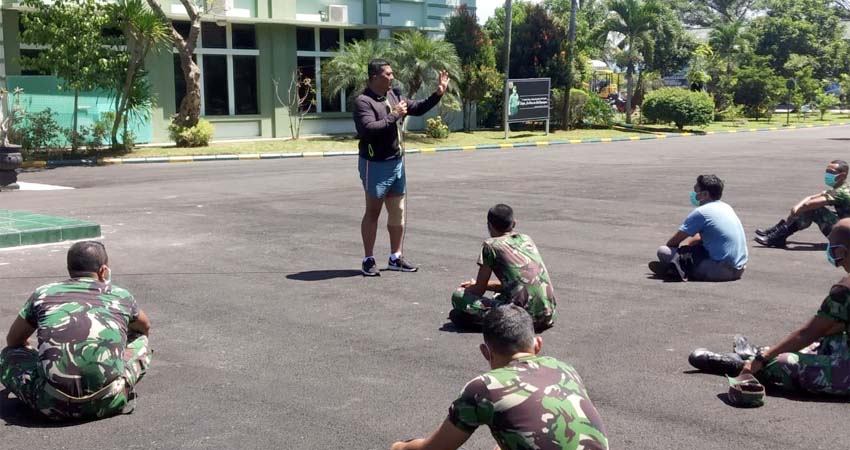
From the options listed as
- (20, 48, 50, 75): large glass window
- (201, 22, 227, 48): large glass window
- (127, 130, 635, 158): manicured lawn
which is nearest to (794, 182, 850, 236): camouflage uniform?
(127, 130, 635, 158): manicured lawn

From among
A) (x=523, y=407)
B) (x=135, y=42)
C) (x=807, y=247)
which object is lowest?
(x=807, y=247)

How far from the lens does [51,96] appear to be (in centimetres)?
2570

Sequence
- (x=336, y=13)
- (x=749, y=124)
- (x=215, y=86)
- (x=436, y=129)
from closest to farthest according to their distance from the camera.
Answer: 1. (x=215, y=86)
2. (x=436, y=129)
3. (x=336, y=13)
4. (x=749, y=124)

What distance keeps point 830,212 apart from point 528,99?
25.0 meters

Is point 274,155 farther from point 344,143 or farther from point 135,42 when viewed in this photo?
point 135,42

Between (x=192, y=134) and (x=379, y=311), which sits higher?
(x=192, y=134)

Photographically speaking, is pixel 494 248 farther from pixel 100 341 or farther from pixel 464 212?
pixel 464 212

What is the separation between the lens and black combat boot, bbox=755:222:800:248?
11.4 meters

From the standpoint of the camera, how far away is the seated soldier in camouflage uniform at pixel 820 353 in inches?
215

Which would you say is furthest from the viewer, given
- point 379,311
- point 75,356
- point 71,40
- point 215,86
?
point 215,86

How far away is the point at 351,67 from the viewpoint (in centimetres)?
3031

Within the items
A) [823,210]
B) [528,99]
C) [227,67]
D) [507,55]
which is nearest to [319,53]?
[227,67]

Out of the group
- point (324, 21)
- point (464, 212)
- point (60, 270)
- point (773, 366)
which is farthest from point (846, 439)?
point (324, 21)

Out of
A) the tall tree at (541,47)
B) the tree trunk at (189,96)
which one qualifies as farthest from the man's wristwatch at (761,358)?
the tall tree at (541,47)
